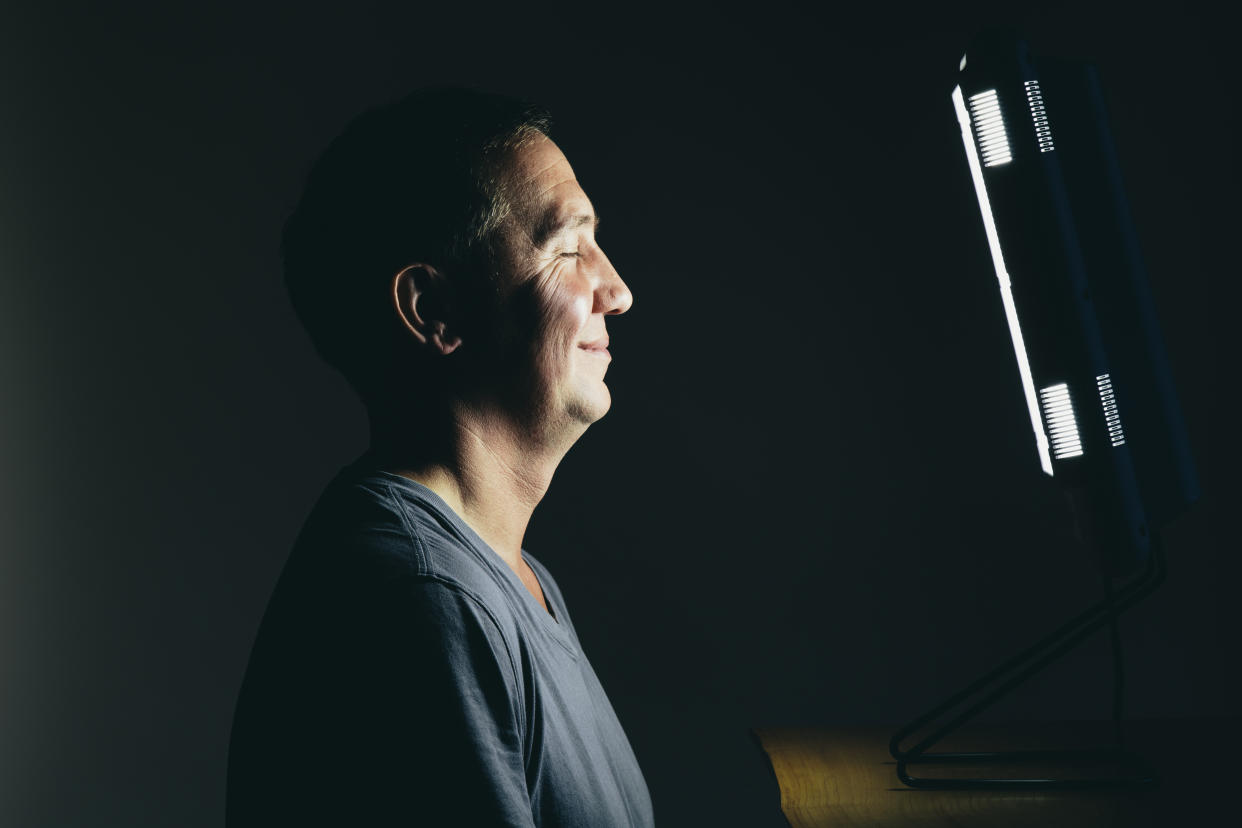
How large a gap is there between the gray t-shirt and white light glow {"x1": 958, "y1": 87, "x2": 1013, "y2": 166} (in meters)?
0.59

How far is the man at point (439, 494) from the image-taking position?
2.16ft

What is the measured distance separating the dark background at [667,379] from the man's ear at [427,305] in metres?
1.29

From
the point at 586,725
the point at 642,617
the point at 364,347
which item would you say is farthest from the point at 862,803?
the point at 642,617

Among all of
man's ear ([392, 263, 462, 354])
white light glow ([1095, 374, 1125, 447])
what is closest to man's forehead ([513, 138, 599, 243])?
man's ear ([392, 263, 462, 354])

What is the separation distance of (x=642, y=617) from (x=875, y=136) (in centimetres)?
122

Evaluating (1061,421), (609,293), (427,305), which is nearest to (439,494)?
(427,305)

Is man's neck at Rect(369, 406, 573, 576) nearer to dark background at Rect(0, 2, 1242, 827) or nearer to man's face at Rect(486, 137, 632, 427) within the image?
man's face at Rect(486, 137, 632, 427)

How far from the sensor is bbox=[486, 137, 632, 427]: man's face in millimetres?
926

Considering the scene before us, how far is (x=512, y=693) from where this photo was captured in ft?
2.31

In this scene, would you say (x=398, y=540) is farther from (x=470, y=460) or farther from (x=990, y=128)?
(x=990, y=128)

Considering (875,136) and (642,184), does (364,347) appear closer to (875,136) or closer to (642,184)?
(642,184)

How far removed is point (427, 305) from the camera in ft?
2.99

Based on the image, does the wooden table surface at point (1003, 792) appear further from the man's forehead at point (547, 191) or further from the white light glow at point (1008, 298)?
the man's forehead at point (547, 191)

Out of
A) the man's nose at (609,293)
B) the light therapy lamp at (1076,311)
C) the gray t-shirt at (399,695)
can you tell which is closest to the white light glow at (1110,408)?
the light therapy lamp at (1076,311)
